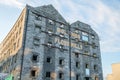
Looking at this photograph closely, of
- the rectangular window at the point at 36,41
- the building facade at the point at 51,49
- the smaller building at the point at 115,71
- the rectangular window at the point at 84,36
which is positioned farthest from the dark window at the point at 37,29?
the smaller building at the point at 115,71

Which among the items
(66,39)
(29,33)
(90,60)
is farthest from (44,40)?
(90,60)

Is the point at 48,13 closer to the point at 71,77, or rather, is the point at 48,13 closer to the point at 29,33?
the point at 29,33

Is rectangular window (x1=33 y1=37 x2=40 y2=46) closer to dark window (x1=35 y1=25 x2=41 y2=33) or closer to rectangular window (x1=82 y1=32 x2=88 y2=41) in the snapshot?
dark window (x1=35 y1=25 x2=41 y2=33)

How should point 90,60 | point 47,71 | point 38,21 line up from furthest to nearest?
point 90,60
point 38,21
point 47,71

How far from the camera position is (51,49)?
116ft

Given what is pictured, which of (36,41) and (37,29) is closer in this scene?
(36,41)

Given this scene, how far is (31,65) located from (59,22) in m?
13.2

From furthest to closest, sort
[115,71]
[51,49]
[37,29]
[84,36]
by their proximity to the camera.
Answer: [115,71] < [84,36] < [51,49] < [37,29]

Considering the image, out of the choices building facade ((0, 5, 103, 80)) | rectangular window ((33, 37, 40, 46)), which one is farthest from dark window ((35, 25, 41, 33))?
rectangular window ((33, 37, 40, 46))

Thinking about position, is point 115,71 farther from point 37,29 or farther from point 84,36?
point 37,29

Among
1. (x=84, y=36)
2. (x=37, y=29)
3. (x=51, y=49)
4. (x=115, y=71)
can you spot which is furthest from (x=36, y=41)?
(x=115, y=71)

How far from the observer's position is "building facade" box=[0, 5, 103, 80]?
104 ft

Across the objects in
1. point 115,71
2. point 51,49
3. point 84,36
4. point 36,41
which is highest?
point 84,36

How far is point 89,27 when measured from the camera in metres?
46.2
